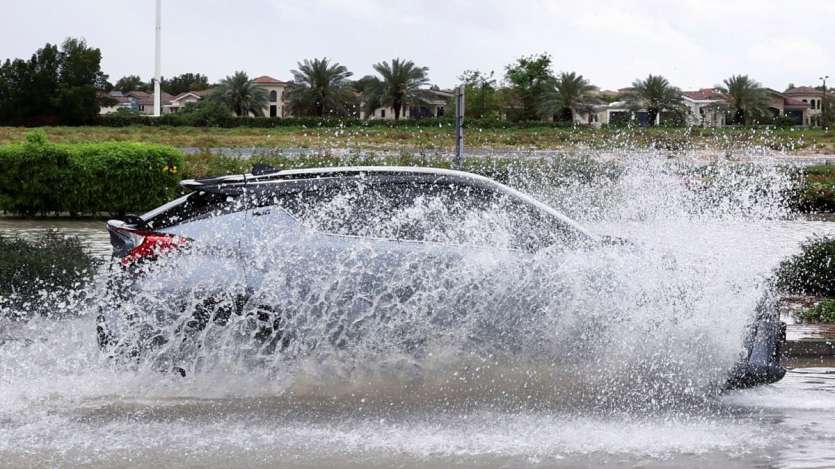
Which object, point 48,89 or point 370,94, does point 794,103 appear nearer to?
point 370,94

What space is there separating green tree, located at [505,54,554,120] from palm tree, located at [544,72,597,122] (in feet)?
30.9

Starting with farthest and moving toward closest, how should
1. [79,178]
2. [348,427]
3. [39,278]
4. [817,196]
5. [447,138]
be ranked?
[447,138]
[817,196]
[79,178]
[39,278]
[348,427]

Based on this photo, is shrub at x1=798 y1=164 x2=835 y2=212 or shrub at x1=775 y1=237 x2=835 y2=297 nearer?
shrub at x1=775 y1=237 x2=835 y2=297

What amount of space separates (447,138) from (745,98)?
2067cm

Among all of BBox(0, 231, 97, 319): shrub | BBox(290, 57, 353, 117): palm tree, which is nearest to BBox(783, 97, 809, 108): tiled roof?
BBox(290, 57, 353, 117): palm tree

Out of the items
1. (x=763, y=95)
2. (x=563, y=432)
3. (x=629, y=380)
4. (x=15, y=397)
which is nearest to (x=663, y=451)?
(x=563, y=432)

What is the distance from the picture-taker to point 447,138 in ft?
176

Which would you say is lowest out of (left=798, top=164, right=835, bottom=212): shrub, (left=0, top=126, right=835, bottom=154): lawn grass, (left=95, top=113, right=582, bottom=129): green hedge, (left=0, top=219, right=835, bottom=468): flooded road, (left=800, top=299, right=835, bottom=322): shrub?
(left=0, top=219, right=835, bottom=468): flooded road

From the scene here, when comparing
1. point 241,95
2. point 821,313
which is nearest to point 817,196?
point 821,313

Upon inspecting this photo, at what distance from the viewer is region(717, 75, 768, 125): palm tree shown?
6378 cm

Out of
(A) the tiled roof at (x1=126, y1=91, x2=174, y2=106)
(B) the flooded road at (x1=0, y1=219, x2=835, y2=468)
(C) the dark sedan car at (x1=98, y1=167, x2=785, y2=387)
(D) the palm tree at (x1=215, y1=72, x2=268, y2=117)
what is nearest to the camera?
(B) the flooded road at (x1=0, y1=219, x2=835, y2=468)

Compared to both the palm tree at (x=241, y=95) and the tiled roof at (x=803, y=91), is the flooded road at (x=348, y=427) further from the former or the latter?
the tiled roof at (x=803, y=91)

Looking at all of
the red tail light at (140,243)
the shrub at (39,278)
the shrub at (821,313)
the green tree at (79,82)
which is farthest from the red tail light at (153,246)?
the green tree at (79,82)

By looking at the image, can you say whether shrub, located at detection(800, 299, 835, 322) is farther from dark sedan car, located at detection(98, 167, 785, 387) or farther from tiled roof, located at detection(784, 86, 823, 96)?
tiled roof, located at detection(784, 86, 823, 96)
